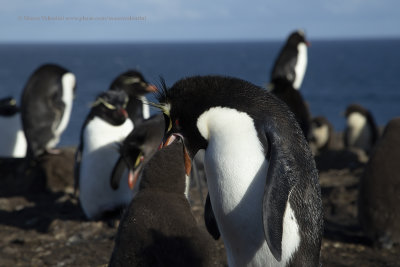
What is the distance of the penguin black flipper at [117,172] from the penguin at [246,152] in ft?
9.75

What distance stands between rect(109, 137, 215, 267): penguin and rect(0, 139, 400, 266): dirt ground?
21cm

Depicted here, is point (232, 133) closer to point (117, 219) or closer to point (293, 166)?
point (293, 166)

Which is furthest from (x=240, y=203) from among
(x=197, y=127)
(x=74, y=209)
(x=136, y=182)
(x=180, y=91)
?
(x=74, y=209)

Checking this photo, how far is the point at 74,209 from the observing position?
696cm

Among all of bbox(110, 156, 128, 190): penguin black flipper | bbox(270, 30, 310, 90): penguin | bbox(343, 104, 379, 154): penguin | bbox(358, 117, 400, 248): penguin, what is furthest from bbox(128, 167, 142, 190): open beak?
bbox(343, 104, 379, 154): penguin

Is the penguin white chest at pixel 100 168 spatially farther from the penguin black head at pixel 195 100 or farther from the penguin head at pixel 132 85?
the penguin black head at pixel 195 100

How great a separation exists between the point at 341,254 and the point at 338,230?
0.66 m

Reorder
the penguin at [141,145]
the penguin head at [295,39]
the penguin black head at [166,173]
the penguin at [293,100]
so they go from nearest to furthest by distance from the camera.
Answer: the penguin black head at [166,173] < the penguin at [141,145] < the penguin at [293,100] < the penguin head at [295,39]

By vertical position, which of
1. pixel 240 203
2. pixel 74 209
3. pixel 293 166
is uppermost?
pixel 293 166

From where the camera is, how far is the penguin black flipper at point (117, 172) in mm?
6074

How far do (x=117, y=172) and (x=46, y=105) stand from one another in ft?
13.8

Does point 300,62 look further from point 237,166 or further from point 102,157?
point 237,166

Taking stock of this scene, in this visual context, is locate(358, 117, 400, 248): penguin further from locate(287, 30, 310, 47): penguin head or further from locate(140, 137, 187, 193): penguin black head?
locate(287, 30, 310, 47): penguin head

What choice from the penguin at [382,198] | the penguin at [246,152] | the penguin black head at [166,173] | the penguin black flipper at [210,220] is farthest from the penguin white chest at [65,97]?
the penguin at [246,152]
